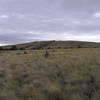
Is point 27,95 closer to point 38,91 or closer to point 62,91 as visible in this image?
point 38,91

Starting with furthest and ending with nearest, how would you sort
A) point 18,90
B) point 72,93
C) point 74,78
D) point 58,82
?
point 74,78
point 58,82
point 18,90
point 72,93

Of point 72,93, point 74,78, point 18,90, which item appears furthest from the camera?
point 74,78

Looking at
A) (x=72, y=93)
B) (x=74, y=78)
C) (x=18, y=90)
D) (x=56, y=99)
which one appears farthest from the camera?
(x=74, y=78)

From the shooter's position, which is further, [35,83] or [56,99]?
[35,83]

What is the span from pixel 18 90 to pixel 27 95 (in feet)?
2.41

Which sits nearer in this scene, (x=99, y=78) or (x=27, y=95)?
(x=27, y=95)

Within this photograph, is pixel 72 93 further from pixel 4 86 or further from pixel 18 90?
pixel 4 86

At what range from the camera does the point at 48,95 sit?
5.83m

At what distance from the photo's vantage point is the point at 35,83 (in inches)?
289

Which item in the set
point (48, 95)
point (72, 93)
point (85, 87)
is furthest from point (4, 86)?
point (85, 87)

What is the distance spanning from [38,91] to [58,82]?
153cm

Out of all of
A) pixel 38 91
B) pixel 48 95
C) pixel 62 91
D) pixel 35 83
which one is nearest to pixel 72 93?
pixel 62 91

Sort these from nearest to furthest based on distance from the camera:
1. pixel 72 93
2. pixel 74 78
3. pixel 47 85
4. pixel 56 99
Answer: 1. pixel 56 99
2. pixel 72 93
3. pixel 47 85
4. pixel 74 78

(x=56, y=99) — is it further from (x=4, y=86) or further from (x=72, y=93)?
(x=4, y=86)
